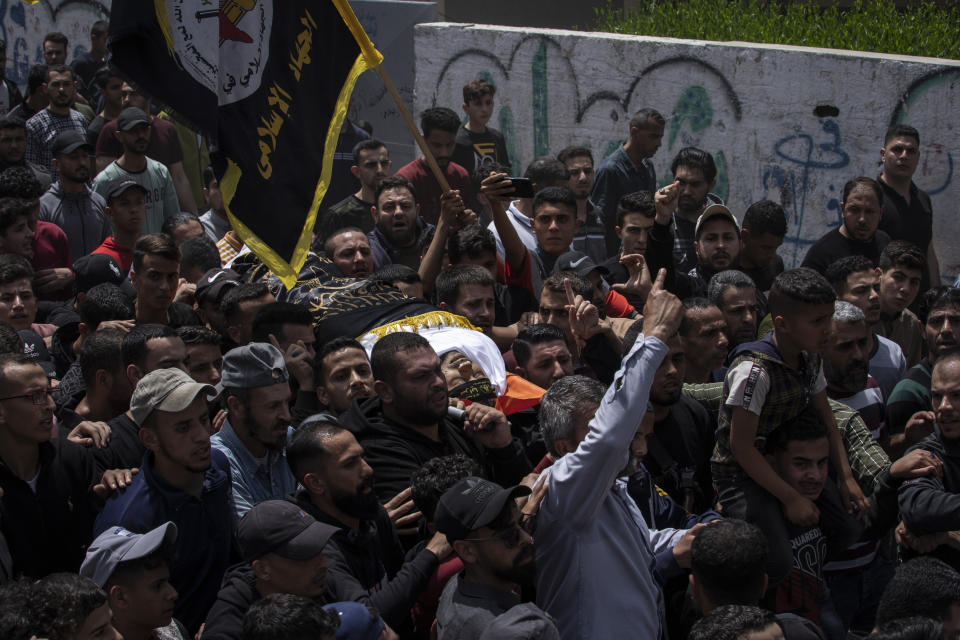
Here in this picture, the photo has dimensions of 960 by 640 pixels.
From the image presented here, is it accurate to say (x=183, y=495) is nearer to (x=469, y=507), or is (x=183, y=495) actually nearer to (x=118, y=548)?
(x=118, y=548)

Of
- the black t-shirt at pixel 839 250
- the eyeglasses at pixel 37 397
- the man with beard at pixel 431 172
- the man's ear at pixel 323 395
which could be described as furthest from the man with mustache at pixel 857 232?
the eyeglasses at pixel 37 397

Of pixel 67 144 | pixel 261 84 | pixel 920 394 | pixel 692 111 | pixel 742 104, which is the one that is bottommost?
pixel 920 394

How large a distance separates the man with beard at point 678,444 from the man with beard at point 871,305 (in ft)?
4.39

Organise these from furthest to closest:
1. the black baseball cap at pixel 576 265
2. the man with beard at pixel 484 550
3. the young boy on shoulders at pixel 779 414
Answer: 1. the black baseball cap at pixel 576 265
2. the young boy on shoulders at pixel 779 414
3. the man with beard at pixel 484 550

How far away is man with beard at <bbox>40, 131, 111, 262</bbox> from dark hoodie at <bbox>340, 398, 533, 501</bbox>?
4316mm

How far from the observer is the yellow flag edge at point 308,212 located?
17.7 feet

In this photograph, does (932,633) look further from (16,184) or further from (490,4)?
(490,4)

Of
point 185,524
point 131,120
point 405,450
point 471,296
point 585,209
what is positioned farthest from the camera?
point 131,120

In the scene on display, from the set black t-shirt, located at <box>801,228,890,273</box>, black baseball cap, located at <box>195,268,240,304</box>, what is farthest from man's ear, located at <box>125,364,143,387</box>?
black t-shirt, located at <box>801,228,890,273</box>

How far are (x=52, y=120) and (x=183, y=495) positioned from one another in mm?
7706

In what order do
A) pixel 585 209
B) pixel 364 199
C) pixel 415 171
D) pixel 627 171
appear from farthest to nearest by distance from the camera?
pixel 415 171 → pixel 627 171 → pixel 364 199 → pixel 585 209

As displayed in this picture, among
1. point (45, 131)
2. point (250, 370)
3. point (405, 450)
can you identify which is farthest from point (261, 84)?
point (45, 131)

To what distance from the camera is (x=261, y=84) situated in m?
5.53

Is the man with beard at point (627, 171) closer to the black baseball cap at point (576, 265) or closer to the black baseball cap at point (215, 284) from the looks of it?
the black baseball cap at point (576, 265)
